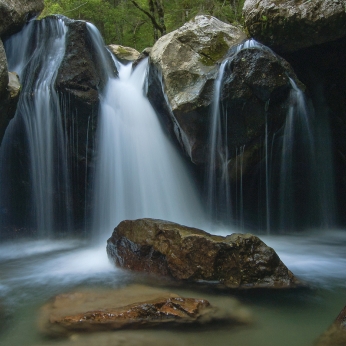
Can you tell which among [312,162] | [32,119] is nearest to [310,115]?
[312,162]

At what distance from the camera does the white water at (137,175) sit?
26.0 ft

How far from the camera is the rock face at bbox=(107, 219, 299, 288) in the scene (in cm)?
441

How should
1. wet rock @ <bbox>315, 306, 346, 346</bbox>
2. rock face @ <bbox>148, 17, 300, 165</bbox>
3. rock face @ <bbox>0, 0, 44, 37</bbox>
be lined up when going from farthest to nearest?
rock face @ <bbox>0, 0, 44, 37</bbox> < rock face @ <bbox>148, 17, 300, 165</bbox> < wet rock @ <bbox>315, 306, 346, 346</bbox>

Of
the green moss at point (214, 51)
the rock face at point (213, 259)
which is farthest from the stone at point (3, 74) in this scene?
the green moss at point (214, 51)

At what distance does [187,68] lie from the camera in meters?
7.23

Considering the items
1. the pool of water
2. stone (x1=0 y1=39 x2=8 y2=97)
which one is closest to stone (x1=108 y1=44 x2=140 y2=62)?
stone (x1=0 y1=39 x2=8 y2=97)

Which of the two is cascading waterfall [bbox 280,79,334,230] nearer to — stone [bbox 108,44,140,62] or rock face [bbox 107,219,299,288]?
rock face [bbox 107,219,299,288]

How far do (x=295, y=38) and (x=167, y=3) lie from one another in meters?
10.7

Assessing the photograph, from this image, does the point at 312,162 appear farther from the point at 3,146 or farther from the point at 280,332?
the point at 3,146

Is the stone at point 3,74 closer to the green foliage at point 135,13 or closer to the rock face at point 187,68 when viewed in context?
the rock face at point 187,68

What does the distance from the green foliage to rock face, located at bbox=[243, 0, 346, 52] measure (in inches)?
168

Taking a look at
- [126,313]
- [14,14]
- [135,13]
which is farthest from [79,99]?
[135,13]

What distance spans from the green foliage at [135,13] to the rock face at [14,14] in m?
4.84

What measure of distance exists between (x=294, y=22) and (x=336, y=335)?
5.54 m
